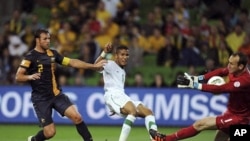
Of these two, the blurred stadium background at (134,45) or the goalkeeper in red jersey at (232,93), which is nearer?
the goalkeeper in red jersey at (232,93)

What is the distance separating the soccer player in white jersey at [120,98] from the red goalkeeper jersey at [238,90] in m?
1.61

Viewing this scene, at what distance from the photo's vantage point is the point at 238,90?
11289mm

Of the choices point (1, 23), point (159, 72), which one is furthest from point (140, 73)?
point (1, 23)

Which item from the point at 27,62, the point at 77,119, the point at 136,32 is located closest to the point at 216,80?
the point at 77,119

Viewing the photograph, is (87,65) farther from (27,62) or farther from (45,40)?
(27,62)

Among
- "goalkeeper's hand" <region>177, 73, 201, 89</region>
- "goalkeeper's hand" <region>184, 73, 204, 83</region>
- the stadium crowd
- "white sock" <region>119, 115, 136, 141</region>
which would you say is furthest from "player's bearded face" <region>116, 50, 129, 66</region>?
the stadium crowd

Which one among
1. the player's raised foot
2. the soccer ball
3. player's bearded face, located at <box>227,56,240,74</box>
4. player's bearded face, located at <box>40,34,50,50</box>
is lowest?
the player's raised foot

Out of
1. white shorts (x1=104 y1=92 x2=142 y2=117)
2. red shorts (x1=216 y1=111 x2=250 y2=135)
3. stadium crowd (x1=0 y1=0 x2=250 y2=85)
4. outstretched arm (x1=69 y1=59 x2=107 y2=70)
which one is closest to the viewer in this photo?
red shorts (x1=216 y1=111 x2=250 y2=135)

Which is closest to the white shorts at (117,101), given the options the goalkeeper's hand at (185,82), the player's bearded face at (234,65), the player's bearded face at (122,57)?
the player's bearded face at (122,57)

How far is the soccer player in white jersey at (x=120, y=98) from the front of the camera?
12.7 meters

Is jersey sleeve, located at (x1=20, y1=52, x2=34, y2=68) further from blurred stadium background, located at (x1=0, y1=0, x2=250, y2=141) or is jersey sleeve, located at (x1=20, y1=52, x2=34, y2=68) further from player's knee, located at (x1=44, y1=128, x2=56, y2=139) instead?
blurred stadium background, located at (x1=0, y1=0, x2=250, y2=141)

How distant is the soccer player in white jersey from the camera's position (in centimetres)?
1273

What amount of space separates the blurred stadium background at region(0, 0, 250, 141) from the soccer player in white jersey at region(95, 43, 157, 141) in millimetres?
3342

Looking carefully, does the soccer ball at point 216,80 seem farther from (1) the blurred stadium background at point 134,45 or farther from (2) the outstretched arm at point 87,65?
(1) the blurred stadium background at point 134,45
